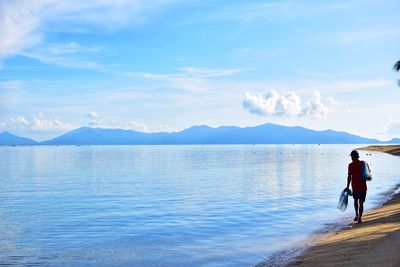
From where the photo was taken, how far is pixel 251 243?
1816cm

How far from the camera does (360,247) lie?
46.3ft

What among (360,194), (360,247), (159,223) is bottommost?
(159,223)

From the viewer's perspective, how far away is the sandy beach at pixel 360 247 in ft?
40.3

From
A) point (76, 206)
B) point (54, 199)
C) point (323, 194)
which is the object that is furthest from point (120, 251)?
point (323, 194)

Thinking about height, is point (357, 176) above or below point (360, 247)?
above

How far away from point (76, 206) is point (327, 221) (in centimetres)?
1673

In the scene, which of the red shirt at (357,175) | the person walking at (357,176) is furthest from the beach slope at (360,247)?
the red shirt at (357,175)

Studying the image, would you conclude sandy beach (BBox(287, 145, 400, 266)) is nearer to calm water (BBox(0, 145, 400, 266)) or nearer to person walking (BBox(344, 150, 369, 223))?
person walking (BBox(344, 150, 369, 223))

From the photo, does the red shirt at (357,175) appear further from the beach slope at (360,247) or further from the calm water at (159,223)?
the calm water at (159,223)

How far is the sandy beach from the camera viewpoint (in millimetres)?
12297

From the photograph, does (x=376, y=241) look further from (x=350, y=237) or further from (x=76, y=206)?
(x=76, y=206)

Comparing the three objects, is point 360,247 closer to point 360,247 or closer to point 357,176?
point 360,247

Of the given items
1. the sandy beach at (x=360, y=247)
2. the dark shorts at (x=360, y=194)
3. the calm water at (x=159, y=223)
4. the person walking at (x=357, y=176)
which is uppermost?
the person walking at (x=357, y=176)

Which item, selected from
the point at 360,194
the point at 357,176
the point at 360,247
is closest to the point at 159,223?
the point at 360,194
